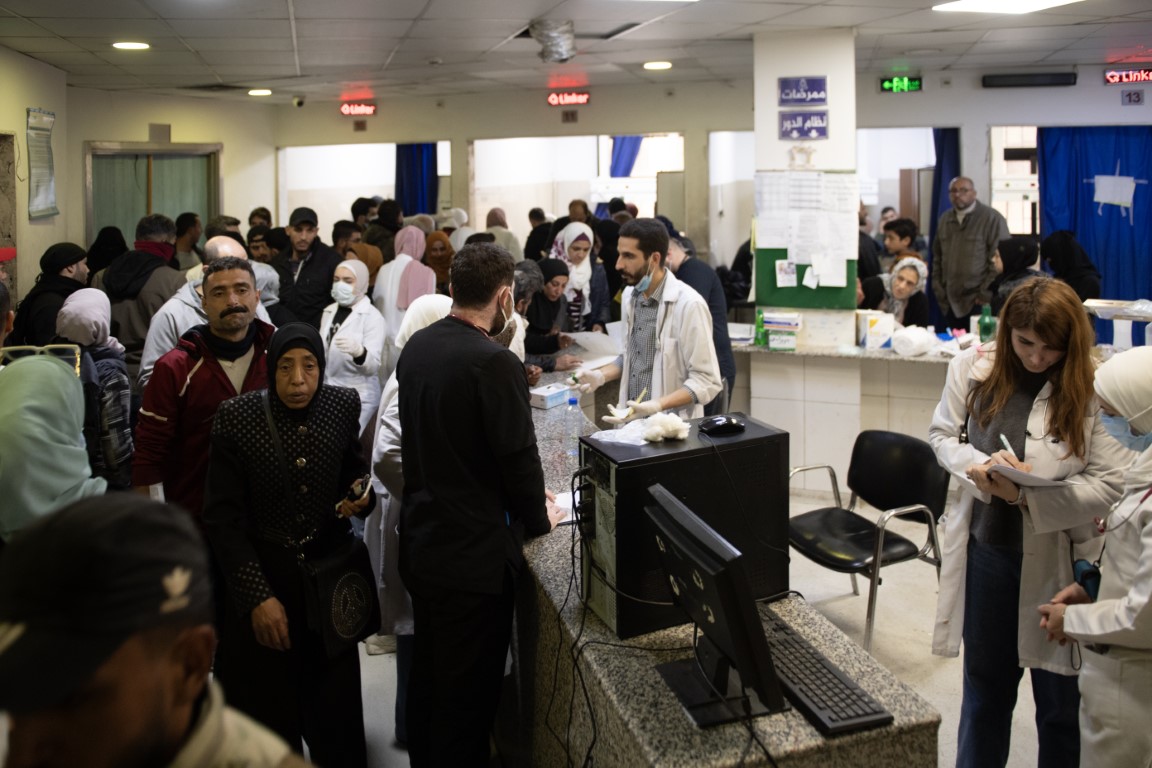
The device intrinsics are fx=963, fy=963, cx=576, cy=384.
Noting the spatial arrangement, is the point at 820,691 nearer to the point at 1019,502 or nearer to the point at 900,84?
the point at 1019,502

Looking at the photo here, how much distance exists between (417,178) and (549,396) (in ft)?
30.0

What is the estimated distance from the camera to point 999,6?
18.2ft

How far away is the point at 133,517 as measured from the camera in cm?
97

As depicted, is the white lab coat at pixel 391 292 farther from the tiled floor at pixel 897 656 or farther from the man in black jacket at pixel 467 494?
the man in black jacket at pixel 467 494

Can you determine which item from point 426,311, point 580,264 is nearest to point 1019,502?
point 426,311

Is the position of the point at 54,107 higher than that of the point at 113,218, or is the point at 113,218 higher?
the point at 54,107

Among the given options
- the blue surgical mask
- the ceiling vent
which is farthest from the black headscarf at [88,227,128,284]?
the blue surgical mask

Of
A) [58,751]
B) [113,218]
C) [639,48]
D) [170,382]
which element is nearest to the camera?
[58,751]

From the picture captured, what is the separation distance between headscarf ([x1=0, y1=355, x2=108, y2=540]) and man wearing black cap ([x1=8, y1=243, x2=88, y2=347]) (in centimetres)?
250

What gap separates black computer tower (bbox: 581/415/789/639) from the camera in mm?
2098

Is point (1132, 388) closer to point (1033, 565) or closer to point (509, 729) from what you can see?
point (1033, 565)

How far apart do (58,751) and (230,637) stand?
6.00 ft

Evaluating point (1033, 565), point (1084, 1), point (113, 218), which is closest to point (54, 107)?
point (113, 218)

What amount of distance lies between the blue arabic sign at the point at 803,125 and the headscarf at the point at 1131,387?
4163 millimetres
